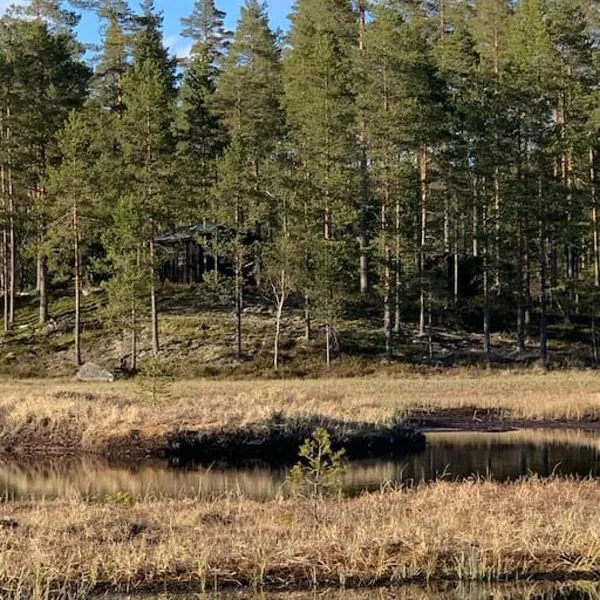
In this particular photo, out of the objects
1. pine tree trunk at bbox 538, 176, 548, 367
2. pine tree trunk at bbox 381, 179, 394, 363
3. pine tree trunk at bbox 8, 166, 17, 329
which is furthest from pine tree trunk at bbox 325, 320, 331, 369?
pine tree trunk at bbox 8, 166, 17, 329

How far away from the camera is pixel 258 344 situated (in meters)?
50.4

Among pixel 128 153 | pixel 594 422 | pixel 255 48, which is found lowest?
pixel 594 422

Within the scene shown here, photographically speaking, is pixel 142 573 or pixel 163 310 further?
pixel 163 310

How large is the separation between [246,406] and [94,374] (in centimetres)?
1877

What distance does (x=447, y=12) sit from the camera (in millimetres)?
73875

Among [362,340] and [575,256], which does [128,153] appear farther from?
[575,256]

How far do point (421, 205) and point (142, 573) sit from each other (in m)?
40.7

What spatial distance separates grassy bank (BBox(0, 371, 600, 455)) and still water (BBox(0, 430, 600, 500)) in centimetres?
188

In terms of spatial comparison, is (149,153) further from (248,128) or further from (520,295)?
(520,295)

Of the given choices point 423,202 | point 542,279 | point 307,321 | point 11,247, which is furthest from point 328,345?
point 11,247

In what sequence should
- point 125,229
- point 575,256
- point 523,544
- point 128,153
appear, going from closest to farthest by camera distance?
point 523,544 < point 125,229 < point 128,153 < point 575,256

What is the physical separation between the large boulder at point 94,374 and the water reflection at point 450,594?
34604mm

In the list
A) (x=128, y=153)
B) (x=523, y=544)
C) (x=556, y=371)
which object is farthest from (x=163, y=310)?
(x=523, y=544)

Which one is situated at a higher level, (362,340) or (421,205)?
(421,205)
